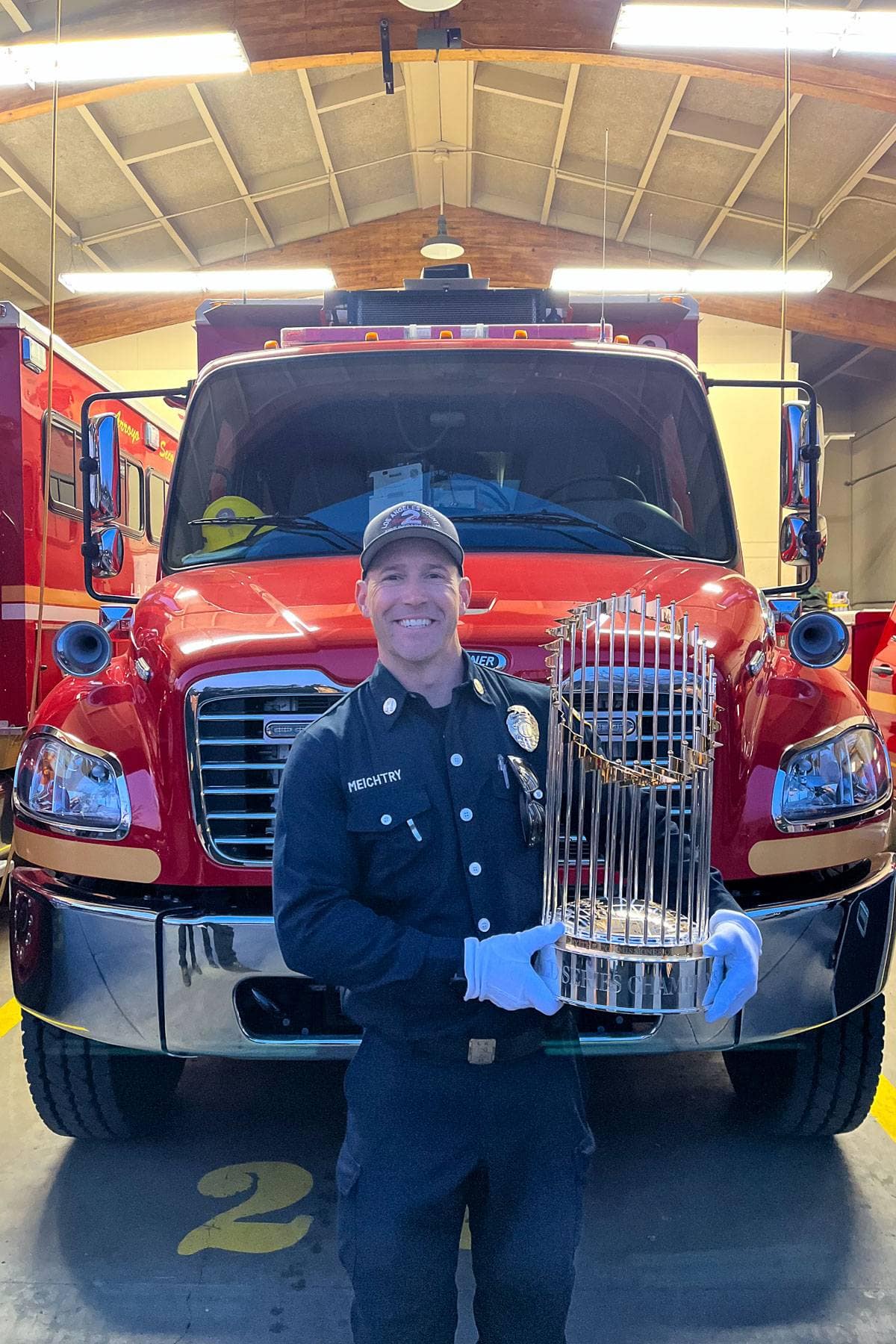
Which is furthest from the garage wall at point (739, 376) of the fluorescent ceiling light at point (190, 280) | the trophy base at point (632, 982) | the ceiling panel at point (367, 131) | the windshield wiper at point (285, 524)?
the trophy base at point (632, 982)

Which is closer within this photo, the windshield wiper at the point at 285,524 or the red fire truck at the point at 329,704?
the red fire truck at the point at 329,704

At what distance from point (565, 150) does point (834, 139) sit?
351cm

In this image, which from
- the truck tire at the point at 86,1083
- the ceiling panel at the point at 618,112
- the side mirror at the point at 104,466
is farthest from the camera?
the ceiling panel at the point at 618,112

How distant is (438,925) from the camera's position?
1.94m

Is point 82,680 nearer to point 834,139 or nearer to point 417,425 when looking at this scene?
point 417,425

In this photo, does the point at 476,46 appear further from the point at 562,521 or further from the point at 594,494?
the point at 562,521

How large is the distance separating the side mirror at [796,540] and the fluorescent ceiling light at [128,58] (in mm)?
7172

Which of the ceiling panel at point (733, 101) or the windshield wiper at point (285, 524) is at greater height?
the ceiling panel at point (733, 101)

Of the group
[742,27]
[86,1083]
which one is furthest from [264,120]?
[86,1083]

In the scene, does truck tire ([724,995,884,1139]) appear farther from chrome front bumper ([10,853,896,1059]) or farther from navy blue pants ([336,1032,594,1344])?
navy blue pants ([336,1032,594,1344])

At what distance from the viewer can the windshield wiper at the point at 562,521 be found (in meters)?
3.57

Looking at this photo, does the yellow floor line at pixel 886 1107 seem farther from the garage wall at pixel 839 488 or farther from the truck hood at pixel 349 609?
the garage wall at pixel 839 488

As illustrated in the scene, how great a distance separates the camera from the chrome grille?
274cm

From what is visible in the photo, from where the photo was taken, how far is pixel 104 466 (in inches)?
152
